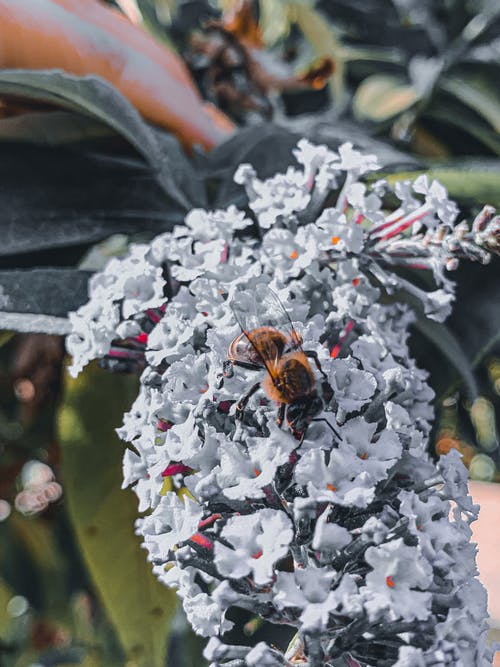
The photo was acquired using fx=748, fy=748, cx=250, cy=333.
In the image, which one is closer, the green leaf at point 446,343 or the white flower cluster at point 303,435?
the white flower cluster at point 303,435

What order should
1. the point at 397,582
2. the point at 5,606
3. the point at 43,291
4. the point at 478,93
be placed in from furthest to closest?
1. the point at 5,606
2. the point at 478,93
3. the point at 43,291
4. the point at 397,582

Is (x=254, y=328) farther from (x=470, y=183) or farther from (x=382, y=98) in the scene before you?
(x=382, y=98)

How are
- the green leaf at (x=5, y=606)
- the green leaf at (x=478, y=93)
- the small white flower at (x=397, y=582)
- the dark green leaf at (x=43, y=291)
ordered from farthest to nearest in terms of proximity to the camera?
the green leaf at (x=5, y=606) < the green leaf at (x=478, y=93) < the dark green leaf at (x=43, y=291) < the small white flower at (x=397, y=582)

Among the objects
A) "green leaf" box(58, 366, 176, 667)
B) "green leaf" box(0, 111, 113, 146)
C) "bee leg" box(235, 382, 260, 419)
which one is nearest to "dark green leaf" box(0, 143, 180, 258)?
"green leaf" box(0, 111, 113, 146)

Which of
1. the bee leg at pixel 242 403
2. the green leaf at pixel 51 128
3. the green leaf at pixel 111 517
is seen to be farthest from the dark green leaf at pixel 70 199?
the bee leg at pixel 242 403

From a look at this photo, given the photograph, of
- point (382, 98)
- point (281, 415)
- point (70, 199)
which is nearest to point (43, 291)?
point (70, 199)

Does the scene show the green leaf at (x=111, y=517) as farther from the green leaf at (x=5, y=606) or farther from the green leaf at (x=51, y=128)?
the green leaf at (x=5, y=606)
